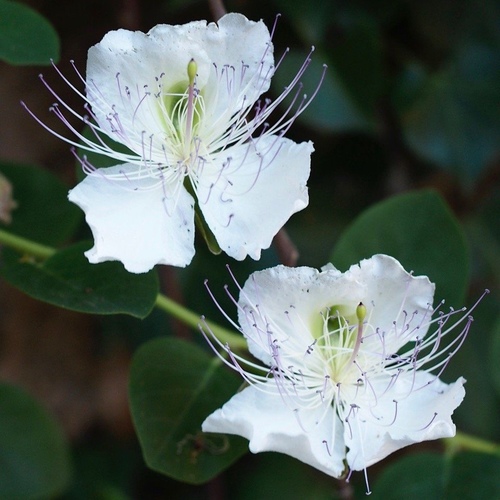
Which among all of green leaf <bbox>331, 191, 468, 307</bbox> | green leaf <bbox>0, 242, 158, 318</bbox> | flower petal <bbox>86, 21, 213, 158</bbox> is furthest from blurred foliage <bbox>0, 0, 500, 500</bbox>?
flower petal <bbox>86, 21, 213, 158</bbox>

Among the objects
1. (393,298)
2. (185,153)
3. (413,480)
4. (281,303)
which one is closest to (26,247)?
(185,153)

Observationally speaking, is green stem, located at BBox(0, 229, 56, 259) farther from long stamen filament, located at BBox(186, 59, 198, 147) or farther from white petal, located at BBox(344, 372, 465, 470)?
white petal, located at BBox(344, 372, 465, 470)

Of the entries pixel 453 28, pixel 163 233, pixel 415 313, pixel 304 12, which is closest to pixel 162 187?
pixel 163 233

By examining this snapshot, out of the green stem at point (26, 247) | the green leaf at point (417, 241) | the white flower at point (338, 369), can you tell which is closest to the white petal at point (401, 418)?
the white flower at point (338, 369)

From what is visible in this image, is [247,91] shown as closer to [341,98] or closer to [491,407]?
[341,98]

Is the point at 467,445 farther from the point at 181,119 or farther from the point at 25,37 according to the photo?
the point at 25,37

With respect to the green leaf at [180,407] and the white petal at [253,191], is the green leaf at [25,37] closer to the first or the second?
the white petal at [253,191]
